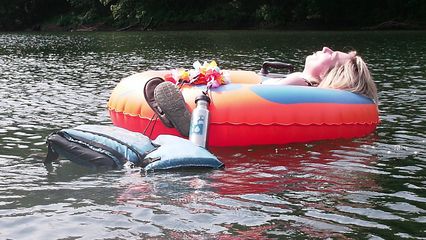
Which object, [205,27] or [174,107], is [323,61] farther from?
[205,27]

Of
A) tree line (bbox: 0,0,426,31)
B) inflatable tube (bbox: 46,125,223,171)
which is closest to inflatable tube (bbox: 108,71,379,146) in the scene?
inflatable tube (bbox: 46,125,223,171)

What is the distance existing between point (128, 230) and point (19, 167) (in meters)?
Answer: 2.21

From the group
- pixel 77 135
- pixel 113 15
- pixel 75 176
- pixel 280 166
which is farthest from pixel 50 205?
pixel 113 15

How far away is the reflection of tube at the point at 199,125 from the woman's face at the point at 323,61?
6.56ft

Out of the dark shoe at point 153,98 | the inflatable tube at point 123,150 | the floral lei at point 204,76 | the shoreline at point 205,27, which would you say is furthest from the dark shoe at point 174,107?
the shoreline at point 205,27

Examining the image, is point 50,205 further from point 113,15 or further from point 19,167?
point 113,15

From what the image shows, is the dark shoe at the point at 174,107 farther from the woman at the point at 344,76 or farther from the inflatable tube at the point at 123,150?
the woman at the point at 344,76

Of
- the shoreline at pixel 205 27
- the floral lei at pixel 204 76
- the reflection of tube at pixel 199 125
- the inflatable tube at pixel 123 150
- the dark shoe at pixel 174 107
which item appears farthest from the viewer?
the shoreline at pixel 205 27

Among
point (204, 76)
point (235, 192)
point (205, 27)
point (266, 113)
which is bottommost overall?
point (205, 27)

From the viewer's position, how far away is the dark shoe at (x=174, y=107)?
22.8 ft

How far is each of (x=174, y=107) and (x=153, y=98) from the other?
454 mm

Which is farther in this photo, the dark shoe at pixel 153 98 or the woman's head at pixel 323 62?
the woman's head at pixel 323 62

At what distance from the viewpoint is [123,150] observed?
604 cm

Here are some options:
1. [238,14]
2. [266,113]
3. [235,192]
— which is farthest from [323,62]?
[238,14]
